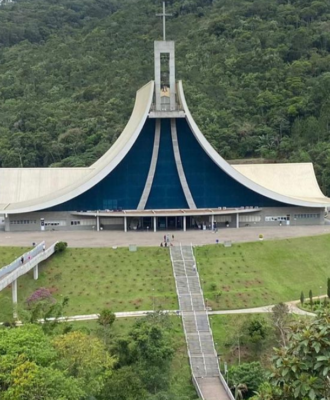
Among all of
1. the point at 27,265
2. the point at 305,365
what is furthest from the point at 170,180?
the point at 305,365

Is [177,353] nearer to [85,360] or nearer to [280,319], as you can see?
[280,319]

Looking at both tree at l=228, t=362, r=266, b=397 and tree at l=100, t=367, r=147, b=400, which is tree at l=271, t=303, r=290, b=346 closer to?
tree at l=228, t=362, r=266, b=397

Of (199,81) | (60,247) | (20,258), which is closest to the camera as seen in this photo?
(20,258)

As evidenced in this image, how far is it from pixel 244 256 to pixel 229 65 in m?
38.9

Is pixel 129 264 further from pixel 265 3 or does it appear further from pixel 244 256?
pixel 265 3

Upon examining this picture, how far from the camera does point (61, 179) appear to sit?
35.4 meters

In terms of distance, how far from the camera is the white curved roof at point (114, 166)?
105 feet

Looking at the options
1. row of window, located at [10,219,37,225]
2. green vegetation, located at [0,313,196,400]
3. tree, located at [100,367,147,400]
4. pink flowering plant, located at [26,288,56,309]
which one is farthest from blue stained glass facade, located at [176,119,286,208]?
tree, located at [100,367,147,400]

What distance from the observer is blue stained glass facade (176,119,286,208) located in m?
33.5

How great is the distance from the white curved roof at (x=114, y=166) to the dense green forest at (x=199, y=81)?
24.9 ft

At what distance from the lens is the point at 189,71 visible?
6381cm

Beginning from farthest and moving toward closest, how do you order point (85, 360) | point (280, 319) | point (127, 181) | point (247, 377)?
point (127, 181), point (280, 319), point (247, 377), point (85, 360)

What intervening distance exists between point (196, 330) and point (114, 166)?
13.0 m

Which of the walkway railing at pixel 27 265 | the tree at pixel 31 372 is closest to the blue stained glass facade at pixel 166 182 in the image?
the walkway railing at pixel 27 265
